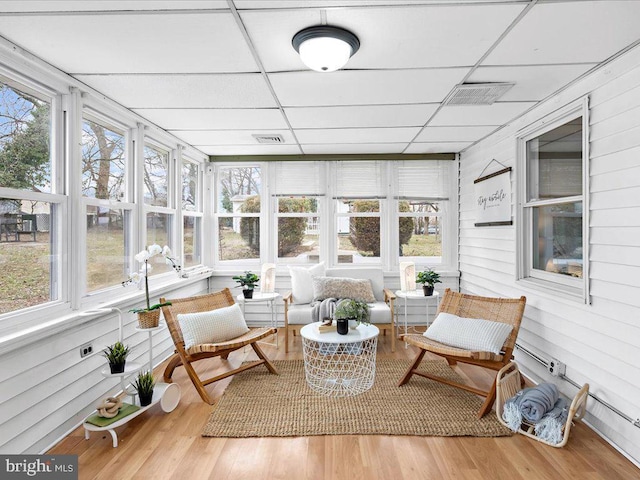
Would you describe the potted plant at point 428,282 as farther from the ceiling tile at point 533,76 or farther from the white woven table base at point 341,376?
the ceiling tile at point 533,76

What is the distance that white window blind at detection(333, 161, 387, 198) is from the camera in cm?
555

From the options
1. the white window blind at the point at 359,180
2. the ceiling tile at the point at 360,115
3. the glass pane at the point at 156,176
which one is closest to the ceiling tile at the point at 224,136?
the glass pane at the point at 156,176

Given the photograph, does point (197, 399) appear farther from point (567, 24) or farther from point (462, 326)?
point (567, 24)

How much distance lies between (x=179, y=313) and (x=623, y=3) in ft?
11.6

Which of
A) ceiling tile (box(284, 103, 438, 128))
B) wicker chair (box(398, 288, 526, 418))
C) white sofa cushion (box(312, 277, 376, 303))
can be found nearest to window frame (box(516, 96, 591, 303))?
Answer: wicker chair (box(398, 288, 526, 418))

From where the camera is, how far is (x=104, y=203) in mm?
3172

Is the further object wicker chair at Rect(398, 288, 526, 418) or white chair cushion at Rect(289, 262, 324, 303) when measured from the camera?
white chair cushion at Rect(289, 262, 324, 303)

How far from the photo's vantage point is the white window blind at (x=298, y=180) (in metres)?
5.57

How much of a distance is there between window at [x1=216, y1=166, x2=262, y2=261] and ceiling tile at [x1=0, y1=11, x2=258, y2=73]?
3.08 metres

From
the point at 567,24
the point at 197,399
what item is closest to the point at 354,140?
the point at 567,24

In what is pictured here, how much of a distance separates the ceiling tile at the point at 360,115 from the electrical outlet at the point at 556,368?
2.27 m

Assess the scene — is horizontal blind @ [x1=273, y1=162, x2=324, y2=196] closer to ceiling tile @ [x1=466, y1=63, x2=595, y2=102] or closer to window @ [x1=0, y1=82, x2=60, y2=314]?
ceiling tile @ [x1=466, y1=63, x2=595, y2=102]

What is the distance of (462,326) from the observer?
128 inches

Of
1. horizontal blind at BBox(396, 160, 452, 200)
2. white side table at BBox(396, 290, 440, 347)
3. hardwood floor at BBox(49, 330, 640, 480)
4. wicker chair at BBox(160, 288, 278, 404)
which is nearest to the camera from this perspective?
hardwood floor at BBox(49, 330, 640, 480)
